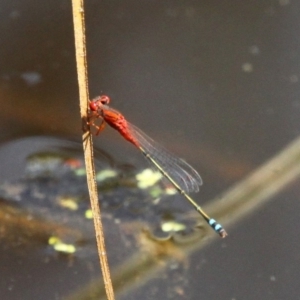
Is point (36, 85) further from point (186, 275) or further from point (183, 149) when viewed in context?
point (186, 275)

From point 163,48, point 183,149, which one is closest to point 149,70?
point 163,48

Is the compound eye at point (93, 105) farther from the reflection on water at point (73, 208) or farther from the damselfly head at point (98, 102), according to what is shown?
the reflection on water at point (73, 208)

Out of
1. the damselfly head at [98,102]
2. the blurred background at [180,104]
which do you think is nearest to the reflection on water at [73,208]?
the blurred background at [180,104]

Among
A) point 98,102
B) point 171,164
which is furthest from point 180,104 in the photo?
point 98,102

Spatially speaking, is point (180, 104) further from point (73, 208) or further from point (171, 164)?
point (73, 208)

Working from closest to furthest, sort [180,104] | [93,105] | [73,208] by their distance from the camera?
[93,105]
[73,208]
[180,104]

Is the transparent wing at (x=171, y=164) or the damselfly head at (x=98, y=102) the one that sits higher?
the damselfly head at (x=98, y=102)
